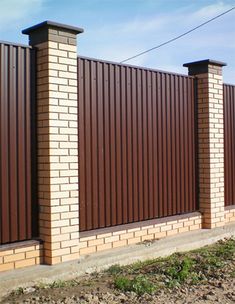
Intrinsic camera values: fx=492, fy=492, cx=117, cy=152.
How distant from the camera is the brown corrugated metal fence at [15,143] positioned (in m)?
5.04

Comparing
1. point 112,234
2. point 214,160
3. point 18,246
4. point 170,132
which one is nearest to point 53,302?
point 18,246

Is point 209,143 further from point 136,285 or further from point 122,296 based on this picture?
point 122,296

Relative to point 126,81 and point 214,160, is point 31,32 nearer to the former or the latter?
point 126,81

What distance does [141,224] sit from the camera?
257 inches

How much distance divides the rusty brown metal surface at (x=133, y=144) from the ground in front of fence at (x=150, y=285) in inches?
32.4

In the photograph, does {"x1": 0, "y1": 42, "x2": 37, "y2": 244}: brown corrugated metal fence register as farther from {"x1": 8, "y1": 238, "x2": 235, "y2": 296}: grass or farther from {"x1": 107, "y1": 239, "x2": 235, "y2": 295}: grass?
{"x1": 107, "y1": 239, "x2": 235, "y2": 295}: grass

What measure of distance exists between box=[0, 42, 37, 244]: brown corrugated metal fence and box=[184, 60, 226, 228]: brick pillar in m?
3.15

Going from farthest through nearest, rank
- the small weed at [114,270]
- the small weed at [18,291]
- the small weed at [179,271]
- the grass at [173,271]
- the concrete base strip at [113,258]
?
1. the small weed at [114,270]
2. the small weed at [179,271]
3. the grass at [173,271]
4. the concrete base strip at [113,258]
5. the small weed at [18,291]

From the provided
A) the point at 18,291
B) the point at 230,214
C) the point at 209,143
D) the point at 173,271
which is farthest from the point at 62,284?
the point at 230,214

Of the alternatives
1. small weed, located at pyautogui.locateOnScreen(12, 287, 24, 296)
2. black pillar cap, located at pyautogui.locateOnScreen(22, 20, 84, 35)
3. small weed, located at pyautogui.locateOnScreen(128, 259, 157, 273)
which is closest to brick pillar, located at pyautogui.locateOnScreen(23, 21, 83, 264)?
black pillar cap, located at pyautogui.locateOnScreen(22, 20, 84, 35)

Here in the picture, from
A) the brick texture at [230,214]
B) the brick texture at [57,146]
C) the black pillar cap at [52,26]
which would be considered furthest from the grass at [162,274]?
the black pillar cap at [52,26]

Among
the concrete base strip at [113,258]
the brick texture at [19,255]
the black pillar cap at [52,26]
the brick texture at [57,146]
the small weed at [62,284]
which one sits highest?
the black pillar cap at [52,26]

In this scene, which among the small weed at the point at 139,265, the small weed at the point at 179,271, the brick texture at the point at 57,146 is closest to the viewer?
the small weed at the point at 179,271

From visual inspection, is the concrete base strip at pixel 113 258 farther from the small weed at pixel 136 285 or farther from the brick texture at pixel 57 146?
the small weed at pixel 136 285
